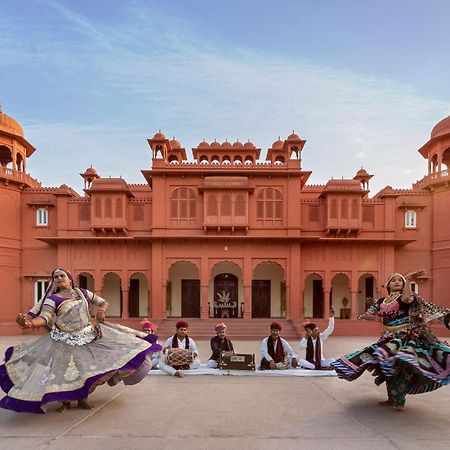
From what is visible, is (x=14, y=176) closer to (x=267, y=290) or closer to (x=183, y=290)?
(x=183, y=290)

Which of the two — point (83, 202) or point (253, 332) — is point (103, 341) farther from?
point (83, 202)

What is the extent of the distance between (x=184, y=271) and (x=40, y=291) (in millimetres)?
7530

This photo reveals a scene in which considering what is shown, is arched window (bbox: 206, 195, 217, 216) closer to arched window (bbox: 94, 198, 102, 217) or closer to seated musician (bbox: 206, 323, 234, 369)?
arched window (bbox: 94, 198, 102, 217)

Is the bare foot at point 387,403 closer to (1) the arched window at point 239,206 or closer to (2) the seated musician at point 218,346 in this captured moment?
(2) the seated musician at point 218,346

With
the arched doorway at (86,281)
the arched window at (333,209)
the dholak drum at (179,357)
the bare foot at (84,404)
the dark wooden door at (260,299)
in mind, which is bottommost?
the dark wooden door at (260,299)

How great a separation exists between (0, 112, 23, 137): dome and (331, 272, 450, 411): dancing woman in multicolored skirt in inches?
799

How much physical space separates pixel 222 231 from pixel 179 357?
11.0 m

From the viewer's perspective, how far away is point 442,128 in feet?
65.4

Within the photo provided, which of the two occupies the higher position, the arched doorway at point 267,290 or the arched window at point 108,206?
the arched window at point 108,206

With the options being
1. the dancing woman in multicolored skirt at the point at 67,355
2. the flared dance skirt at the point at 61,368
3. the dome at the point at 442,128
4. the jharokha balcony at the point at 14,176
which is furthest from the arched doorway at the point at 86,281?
the dome at the point at 442,128

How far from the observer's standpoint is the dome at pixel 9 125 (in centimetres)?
1958

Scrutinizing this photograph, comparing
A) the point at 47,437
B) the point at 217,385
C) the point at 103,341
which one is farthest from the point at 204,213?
the point at 47,437

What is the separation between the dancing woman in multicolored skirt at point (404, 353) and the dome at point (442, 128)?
56.6 ft

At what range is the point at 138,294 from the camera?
21.4 metres
